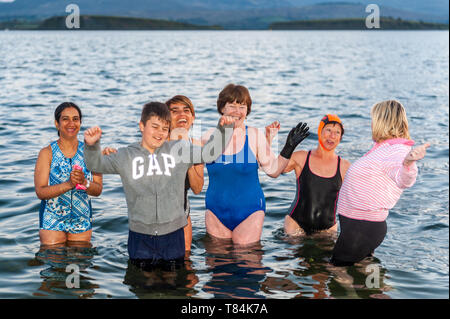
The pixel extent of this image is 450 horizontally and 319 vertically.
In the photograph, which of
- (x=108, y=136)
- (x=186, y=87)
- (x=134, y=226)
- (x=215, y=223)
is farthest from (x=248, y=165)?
(x=186, y=87)

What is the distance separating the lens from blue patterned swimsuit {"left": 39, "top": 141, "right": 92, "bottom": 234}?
696 cm

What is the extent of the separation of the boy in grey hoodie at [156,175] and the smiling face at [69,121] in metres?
1.43

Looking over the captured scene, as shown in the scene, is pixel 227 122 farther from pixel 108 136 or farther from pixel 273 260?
pixel 108 136

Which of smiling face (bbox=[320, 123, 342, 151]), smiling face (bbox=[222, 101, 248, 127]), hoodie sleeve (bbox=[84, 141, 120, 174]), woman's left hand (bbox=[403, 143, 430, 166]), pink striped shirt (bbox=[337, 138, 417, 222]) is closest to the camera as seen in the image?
woman's left hand (bbox=[403, 143, 430, 166])

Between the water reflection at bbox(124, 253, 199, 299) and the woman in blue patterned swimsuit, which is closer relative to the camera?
the water reflection at bbox(124, 253, 199, 299)

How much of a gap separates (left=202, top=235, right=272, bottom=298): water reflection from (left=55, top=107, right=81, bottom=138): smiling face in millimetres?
2643

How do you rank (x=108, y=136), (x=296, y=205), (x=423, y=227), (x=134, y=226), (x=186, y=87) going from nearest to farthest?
(x=134, y=226) → (x=296, y=205) → (x=423, y=227) → (x=108, y=136) → (x=186, y=87)

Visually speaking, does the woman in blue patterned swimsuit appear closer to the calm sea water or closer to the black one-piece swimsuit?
the calm sea water

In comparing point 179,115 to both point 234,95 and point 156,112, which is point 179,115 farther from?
point 156,112

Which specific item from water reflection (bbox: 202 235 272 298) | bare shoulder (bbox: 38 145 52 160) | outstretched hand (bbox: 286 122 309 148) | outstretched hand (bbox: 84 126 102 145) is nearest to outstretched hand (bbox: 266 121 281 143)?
outstretched hand (bbox: 286 122 309 148)

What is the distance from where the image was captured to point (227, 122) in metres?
5.62

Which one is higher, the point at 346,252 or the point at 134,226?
the point at 134,226

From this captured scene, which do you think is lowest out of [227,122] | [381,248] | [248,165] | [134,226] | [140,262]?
[381,248]
